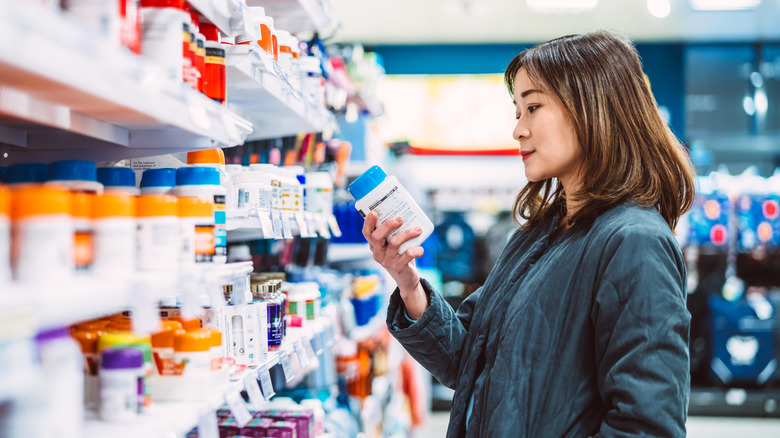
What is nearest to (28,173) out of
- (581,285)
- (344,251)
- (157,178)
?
(157,178)

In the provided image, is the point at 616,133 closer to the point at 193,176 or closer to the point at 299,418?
the point at 193,176

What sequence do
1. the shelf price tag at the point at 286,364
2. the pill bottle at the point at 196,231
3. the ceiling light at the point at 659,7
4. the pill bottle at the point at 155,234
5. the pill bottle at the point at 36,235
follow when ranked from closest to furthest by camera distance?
the pill bottle at the point at 36,235
the pill bottle at the point at 155,234
the pill bottle at the point at 196,231
the shelf price tag at the point at 286,364
the ceiling light at the point at 659,7

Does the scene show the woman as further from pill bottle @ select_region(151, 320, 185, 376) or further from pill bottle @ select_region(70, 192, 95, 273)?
pill bottle @ select_region(70, 192, 95, 273)

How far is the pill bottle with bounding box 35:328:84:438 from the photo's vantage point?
93 centimetres

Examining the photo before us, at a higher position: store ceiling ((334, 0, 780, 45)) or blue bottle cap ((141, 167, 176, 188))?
store ceiling ((334, 0, 780, 45))

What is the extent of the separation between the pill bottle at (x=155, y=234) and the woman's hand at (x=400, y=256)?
710 mm

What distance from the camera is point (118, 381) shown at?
3.71ft

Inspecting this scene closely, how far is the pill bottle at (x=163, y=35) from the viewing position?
1221mm

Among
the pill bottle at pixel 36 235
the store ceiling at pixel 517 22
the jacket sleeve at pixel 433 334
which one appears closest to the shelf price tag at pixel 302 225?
the jacket sleeve at pixel 433 334

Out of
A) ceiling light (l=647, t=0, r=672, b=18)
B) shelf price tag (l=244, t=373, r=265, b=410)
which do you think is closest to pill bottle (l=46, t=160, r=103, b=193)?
shelf price tag (l=244, t=373, r=265, b=410)

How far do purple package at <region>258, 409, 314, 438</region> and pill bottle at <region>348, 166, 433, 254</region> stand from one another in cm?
71

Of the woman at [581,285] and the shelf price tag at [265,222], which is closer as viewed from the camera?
the woman at [581,285]

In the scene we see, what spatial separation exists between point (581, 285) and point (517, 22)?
20.5 feet

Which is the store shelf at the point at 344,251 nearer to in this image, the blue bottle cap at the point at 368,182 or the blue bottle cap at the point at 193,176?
the blue bottle cap at the point at 368,182
